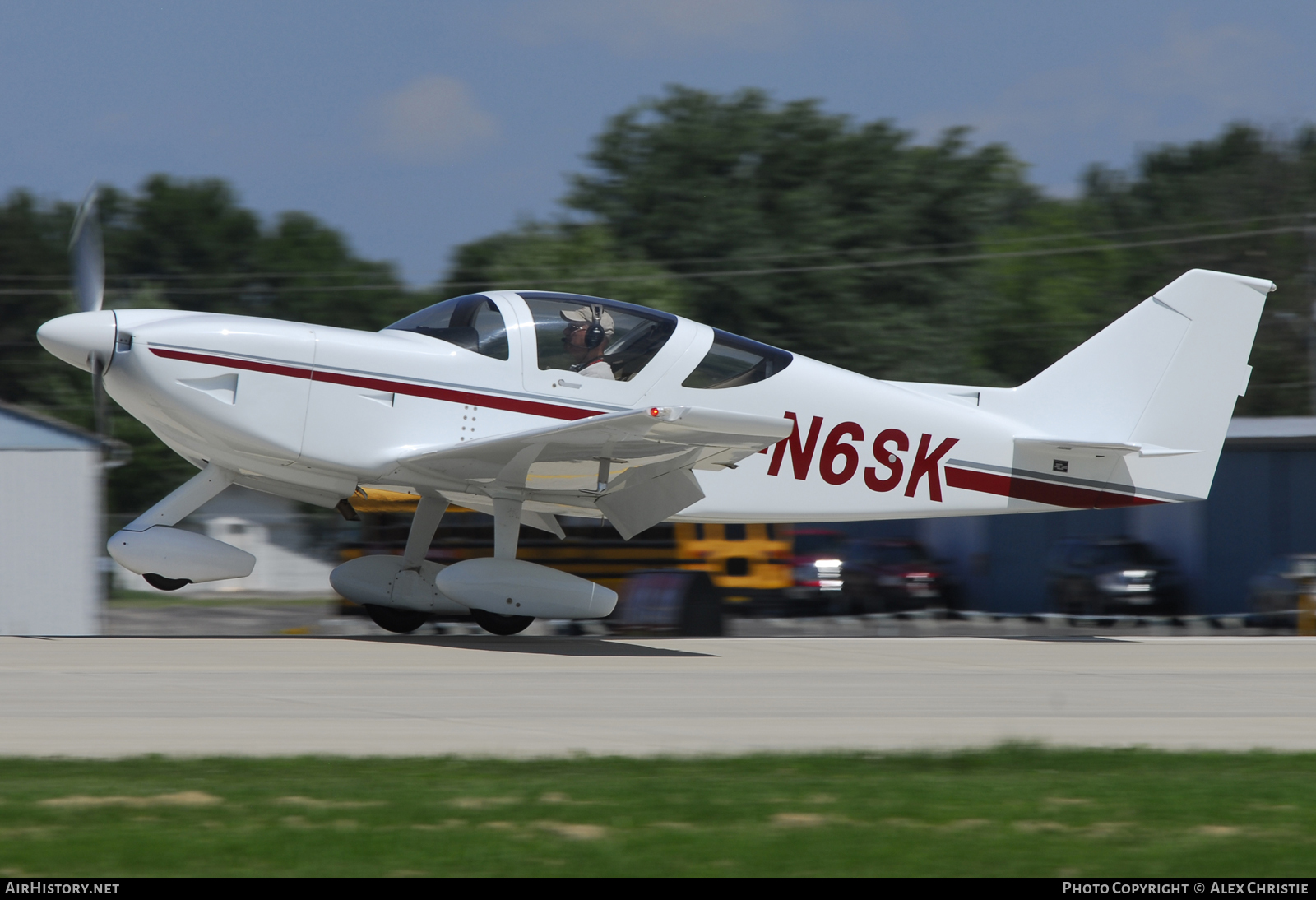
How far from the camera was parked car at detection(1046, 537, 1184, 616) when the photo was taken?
17203mm

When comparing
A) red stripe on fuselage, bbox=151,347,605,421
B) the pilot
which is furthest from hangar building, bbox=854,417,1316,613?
red stripe on fuselage, bbox=151,347,605,421

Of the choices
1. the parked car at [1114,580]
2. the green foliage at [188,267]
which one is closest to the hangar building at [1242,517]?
the parked car at [1114,580]

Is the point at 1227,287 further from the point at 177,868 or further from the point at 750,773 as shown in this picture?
the point at 177,868

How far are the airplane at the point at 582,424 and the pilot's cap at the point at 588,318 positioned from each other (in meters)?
0.01

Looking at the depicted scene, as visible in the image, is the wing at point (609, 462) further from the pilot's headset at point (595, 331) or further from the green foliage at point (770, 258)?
the green foliage at point (770, 258)

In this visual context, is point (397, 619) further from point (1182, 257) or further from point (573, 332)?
point (1182, 257)

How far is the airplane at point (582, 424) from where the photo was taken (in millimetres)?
9727

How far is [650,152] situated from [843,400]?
3163cm

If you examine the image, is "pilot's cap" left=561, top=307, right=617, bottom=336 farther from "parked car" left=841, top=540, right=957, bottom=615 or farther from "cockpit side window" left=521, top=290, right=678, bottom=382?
"parked car" left=841, top=540, right=957, bottom=615

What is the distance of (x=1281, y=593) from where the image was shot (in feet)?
52.9

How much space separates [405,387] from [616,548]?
663 centimetres

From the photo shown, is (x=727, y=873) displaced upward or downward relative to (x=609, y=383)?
downward

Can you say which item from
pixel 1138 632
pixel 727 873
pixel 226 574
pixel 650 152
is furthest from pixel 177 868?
pixel 650 152

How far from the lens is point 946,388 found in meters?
12.2
